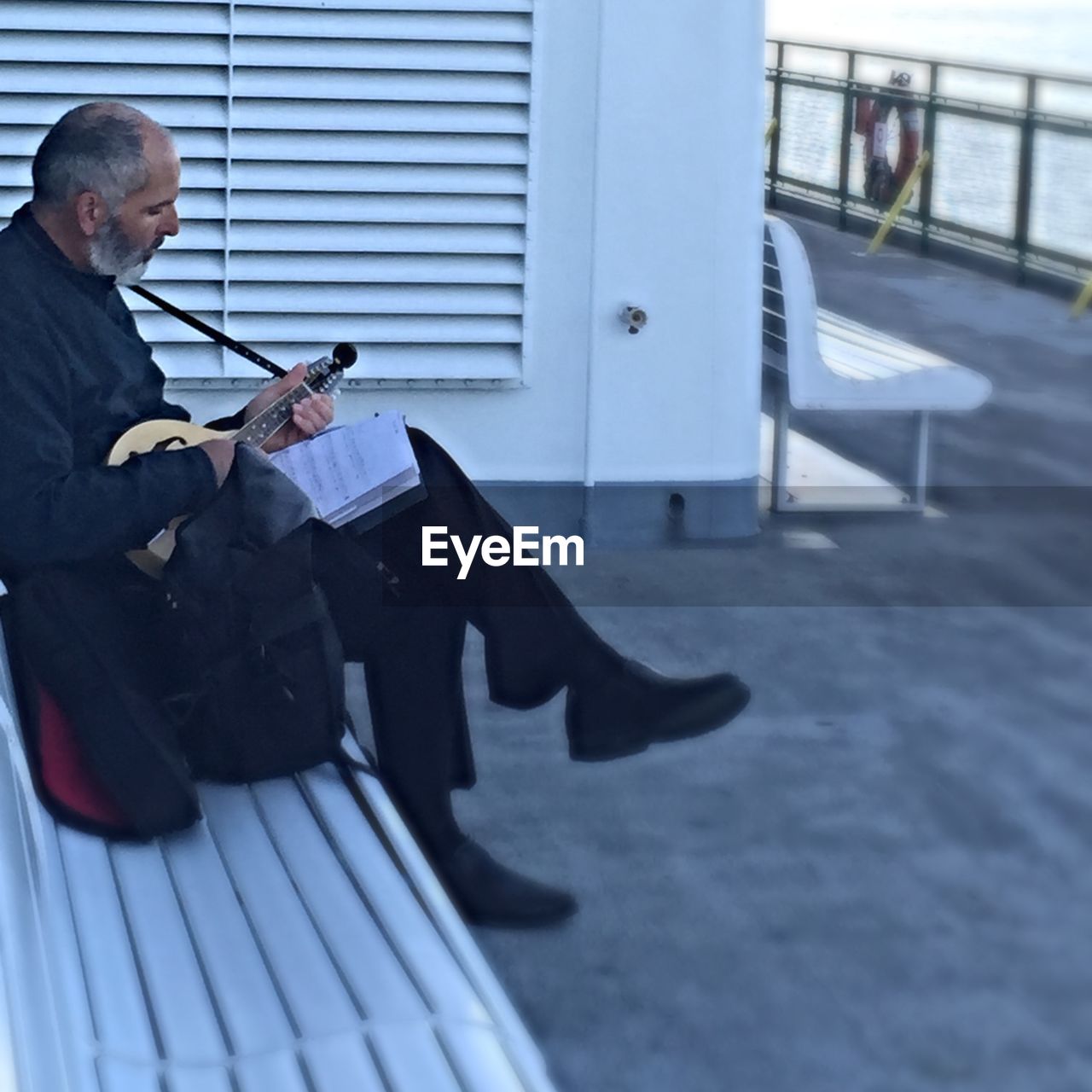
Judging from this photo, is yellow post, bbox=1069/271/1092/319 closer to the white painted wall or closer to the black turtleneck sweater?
the white painted wall

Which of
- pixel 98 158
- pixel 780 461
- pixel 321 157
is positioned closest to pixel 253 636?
pixel 98 158

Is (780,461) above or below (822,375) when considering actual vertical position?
below

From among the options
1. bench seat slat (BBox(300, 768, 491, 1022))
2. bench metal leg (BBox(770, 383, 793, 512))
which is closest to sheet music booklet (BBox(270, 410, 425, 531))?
bench seat slat (BBox(300, 768, 491, 1022))

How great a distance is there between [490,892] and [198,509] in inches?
35.4

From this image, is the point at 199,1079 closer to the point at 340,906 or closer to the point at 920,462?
the point at 340,906

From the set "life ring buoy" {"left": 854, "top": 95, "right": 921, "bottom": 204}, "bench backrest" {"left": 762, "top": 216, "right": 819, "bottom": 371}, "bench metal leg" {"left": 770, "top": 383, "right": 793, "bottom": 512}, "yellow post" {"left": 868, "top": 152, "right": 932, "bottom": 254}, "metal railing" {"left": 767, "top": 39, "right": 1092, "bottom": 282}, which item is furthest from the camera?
"life ring buoy" {"left": 854, "top": 95, "right": 921, "bottom": 204}

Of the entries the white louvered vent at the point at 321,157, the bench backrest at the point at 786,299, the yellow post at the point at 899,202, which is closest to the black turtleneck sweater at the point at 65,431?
the white louvered vent at the point at 321,157

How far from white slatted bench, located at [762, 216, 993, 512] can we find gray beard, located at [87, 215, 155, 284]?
3.42 meters

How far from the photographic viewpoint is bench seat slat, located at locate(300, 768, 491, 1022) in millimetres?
2480

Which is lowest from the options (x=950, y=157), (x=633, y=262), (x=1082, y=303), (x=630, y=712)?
(x=1082, y=303)

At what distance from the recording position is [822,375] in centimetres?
623

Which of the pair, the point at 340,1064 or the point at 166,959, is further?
the point at 166,959

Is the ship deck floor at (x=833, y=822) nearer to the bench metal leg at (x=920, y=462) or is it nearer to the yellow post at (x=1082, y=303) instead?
the bench metal leg at (x=920, y=462)

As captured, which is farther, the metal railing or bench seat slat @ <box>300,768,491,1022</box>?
the metal railing
